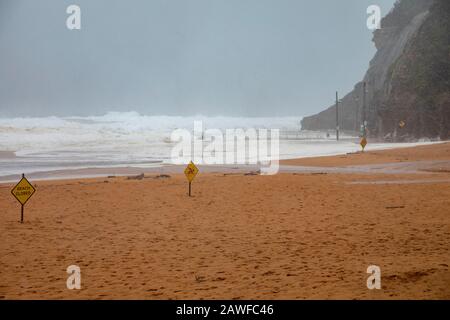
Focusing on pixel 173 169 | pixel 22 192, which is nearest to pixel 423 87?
pixel 173 169

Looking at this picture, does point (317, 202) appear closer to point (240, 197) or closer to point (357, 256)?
point (240, 197)

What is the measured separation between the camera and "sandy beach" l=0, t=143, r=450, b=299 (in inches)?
253

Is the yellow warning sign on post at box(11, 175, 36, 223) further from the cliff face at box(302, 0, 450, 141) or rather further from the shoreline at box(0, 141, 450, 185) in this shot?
the cliff face at box(302, 0, 450, 141)

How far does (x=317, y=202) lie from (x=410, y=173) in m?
11.2

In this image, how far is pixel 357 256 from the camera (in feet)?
26.8

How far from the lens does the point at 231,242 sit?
31.6 feet

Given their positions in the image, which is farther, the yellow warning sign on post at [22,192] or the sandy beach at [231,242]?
the yellow warning sign on post at [22,192]

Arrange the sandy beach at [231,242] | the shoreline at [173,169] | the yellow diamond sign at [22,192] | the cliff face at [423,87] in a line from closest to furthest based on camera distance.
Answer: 1. the sandy beach at [231,242]
2. the yellow diamond sign at [22,192]
3. the shoreline at [173,169]
4. the cliff face at [423,87]

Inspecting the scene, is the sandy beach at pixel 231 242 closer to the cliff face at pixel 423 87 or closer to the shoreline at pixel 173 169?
the shoreline at pixel 173 169

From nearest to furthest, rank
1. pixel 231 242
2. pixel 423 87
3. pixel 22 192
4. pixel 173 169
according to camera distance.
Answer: pixel 231 242, pixel 22 192, pixel 173 169, pixel 423 87

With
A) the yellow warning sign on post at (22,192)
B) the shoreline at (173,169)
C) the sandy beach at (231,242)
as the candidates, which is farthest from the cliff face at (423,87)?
the yellow warning sign on post at (22,192)

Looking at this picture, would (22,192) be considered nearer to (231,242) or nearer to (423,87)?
(231,242)

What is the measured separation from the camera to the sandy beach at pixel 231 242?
21.0ft

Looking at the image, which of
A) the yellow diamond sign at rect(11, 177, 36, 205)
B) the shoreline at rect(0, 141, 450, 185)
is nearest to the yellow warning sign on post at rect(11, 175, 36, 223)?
the yellow diamond sign at rect(11, 177, 36, 205)
